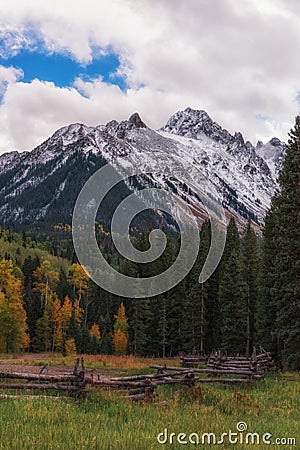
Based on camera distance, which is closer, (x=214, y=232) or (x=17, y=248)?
(x=214, y=232)

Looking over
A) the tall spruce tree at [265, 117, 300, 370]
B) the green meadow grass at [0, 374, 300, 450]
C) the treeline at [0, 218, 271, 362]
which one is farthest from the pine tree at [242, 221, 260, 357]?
the green meadow grass at [0, 374, 300, 450]

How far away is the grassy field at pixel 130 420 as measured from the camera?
7633 millimetres

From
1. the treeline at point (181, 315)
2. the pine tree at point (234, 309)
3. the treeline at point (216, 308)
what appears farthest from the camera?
the treeline at point (181, 315)

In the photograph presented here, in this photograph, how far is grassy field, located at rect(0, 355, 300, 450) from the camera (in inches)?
301

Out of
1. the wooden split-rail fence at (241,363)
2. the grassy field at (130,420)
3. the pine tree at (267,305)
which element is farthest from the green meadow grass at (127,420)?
the pine tree at (267,305)

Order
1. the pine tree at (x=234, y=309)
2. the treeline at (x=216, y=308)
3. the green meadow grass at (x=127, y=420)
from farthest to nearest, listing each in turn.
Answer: the pine tree at (x=234, y=309) → the treeline at (x=216, y=308) → the green meadow grass at (x=127, y=420)

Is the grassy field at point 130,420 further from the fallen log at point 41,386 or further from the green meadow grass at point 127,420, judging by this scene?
the fallen log at point 41,386

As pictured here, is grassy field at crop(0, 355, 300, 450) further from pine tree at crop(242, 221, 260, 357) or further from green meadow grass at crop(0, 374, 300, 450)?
pine tree at crop(242, 221, 260, 357)

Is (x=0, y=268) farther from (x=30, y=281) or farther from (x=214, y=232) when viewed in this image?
(x=30, y=281)

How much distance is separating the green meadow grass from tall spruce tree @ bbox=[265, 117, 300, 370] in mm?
11339

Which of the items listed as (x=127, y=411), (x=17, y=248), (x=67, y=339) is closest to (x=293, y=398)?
(x=127, y=411)

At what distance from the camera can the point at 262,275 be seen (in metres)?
35.5

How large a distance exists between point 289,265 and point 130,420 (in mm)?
20190

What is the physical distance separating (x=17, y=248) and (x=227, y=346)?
144 meters
